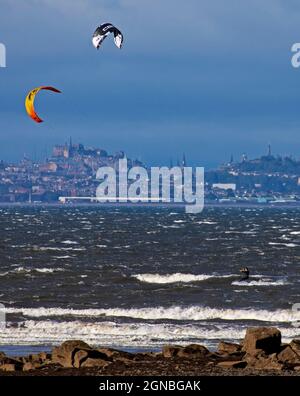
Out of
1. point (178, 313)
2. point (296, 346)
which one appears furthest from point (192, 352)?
point (178, 313)

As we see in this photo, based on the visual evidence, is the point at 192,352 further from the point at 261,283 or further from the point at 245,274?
the point at 245,274

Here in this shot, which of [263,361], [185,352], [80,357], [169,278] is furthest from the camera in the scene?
[169,278]

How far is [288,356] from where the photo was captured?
75.6 ft

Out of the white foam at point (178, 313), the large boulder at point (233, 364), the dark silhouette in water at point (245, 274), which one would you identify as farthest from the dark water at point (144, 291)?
the large boulder at point (233, 364)

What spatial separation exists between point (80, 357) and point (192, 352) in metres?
2.61

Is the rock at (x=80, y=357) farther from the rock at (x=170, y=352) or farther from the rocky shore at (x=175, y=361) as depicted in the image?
the rock at (x=170, y=352)

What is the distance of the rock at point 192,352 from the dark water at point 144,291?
22.8 feet

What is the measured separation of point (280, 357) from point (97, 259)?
45.5m

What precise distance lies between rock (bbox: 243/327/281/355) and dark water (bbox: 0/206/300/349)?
787 centimetres

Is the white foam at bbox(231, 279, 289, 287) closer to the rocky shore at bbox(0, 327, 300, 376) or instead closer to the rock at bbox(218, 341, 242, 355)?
the rock at bbox(218, 341, 242, 355)

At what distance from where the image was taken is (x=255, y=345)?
23.7 m

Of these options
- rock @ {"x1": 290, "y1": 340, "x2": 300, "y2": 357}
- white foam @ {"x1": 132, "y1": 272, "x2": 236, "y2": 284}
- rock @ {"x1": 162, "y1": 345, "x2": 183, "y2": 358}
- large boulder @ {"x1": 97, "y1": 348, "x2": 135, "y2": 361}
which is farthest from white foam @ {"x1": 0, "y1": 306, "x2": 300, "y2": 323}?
large boulder @ {"x1": 97, "y1": 348, "x2": 135, "y2": 361}

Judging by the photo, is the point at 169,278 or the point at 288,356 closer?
the point at 288,356
